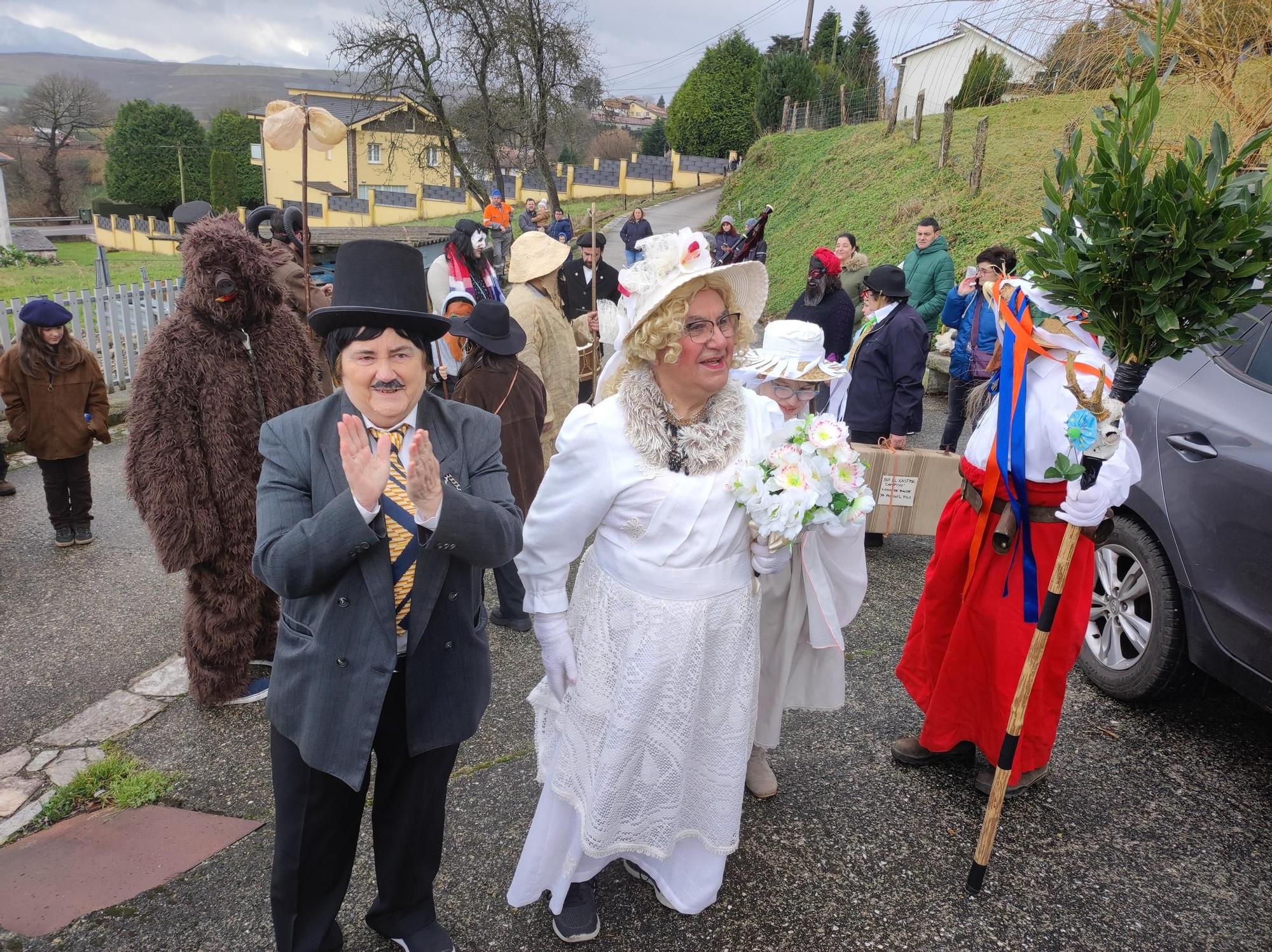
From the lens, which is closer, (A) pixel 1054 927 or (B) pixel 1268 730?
(A) pixel 1054 927

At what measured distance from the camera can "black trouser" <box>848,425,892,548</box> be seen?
5656 mm

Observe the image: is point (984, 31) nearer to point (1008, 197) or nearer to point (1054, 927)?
point (1054, 927)

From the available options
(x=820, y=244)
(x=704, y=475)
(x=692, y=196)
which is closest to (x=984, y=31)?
(x=704, y=475)

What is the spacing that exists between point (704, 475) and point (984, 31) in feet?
17.7

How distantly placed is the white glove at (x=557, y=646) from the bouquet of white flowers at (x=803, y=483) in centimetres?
64

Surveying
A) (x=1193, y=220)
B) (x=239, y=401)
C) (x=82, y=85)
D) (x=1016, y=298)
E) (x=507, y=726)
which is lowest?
(x=507, y=726)

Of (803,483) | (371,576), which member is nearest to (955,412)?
(803,483)

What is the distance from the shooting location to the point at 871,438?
5730 millimetres

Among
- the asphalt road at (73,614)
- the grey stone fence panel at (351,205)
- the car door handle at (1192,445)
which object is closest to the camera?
the car door handle at (1192,445)

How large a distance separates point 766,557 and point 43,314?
17.5ft

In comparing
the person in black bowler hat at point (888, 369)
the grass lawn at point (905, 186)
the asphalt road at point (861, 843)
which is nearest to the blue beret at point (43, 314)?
the asphalt road at point (861, 843)

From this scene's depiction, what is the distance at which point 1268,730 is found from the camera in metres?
3.69

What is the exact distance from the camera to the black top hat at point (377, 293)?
195cm

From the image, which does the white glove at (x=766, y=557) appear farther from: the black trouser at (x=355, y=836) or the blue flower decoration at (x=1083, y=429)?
the black trouser at (x=355, y=836)
